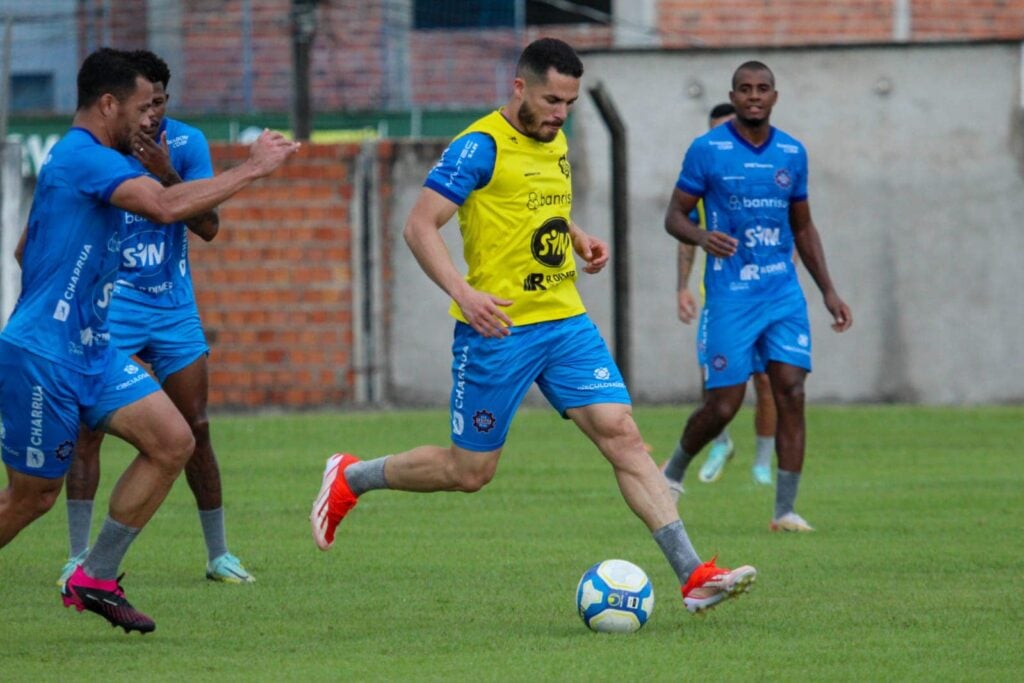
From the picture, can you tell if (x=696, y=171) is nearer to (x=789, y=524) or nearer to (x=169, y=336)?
(x=789, y=524)

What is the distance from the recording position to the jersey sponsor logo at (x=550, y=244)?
821cm

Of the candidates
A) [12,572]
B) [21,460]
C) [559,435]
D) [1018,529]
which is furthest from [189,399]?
[559,435]

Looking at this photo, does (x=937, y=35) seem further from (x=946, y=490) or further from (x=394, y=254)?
(x=946, y=490)

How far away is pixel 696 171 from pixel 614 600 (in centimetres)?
411

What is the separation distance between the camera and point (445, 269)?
7828 mm

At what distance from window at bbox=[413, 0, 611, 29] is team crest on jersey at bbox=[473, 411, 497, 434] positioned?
1732 centimetres

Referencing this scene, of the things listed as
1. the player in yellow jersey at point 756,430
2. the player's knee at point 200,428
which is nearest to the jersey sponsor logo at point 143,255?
the player's knee at point 200,428

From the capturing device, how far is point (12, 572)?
9.61 m

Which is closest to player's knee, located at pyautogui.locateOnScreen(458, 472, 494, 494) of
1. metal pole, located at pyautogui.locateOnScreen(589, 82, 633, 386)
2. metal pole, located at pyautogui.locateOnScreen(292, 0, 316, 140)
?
metal pole, located at pyautogui.locateOnScreen(589, 82, 633, 386)

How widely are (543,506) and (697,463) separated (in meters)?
2.68

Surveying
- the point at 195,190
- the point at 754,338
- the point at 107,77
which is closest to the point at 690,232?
the point at 754,338

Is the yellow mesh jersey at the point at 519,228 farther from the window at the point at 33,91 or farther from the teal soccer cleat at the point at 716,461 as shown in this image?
Answer: the window at the point at 33,91

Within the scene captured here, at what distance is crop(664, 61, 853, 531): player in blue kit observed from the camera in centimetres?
1088

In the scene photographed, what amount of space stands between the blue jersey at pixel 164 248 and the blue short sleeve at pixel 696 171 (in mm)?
3180
